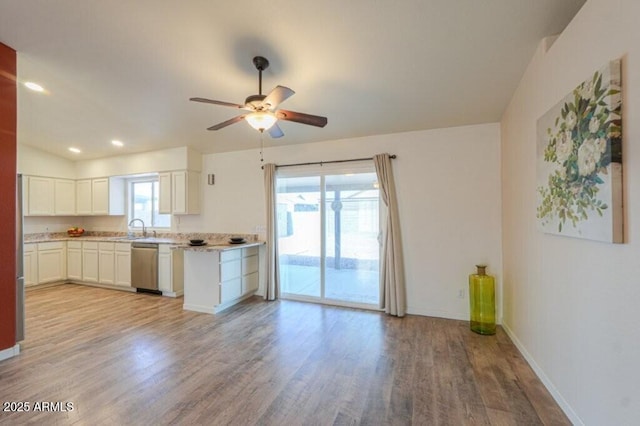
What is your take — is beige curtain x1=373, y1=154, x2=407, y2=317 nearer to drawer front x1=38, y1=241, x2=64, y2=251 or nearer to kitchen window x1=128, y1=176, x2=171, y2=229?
kitchen window x1=128, y1=176, x2=171, y2=229

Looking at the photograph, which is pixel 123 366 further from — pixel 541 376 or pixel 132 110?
pixel 541 376

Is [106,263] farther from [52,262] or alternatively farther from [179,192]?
[179,192]

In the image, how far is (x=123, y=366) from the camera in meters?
2.52

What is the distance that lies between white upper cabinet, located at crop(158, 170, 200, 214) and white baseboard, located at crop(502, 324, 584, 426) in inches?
199

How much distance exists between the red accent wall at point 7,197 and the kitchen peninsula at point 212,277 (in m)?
1.64

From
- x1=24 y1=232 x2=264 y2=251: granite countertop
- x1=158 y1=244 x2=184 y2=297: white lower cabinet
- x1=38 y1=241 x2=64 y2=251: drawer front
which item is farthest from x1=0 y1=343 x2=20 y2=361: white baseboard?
x1=38 y1=241 x2=64 y2=251: drawer front

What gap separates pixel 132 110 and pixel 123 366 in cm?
313

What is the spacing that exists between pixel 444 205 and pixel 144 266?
16.4 ft

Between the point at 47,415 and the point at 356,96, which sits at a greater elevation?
the point at 356,96

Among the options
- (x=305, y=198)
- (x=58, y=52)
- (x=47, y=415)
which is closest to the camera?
(x=47, y=415)

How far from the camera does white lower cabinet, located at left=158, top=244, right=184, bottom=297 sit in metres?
4.72

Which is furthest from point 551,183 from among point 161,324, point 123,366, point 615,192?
point 161,324

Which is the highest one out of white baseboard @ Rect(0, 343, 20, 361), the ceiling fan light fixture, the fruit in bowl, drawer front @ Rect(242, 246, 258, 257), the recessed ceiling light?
the recessed ceiling light

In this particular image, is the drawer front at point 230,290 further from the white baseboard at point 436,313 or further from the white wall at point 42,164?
the white wall at point 42,164
